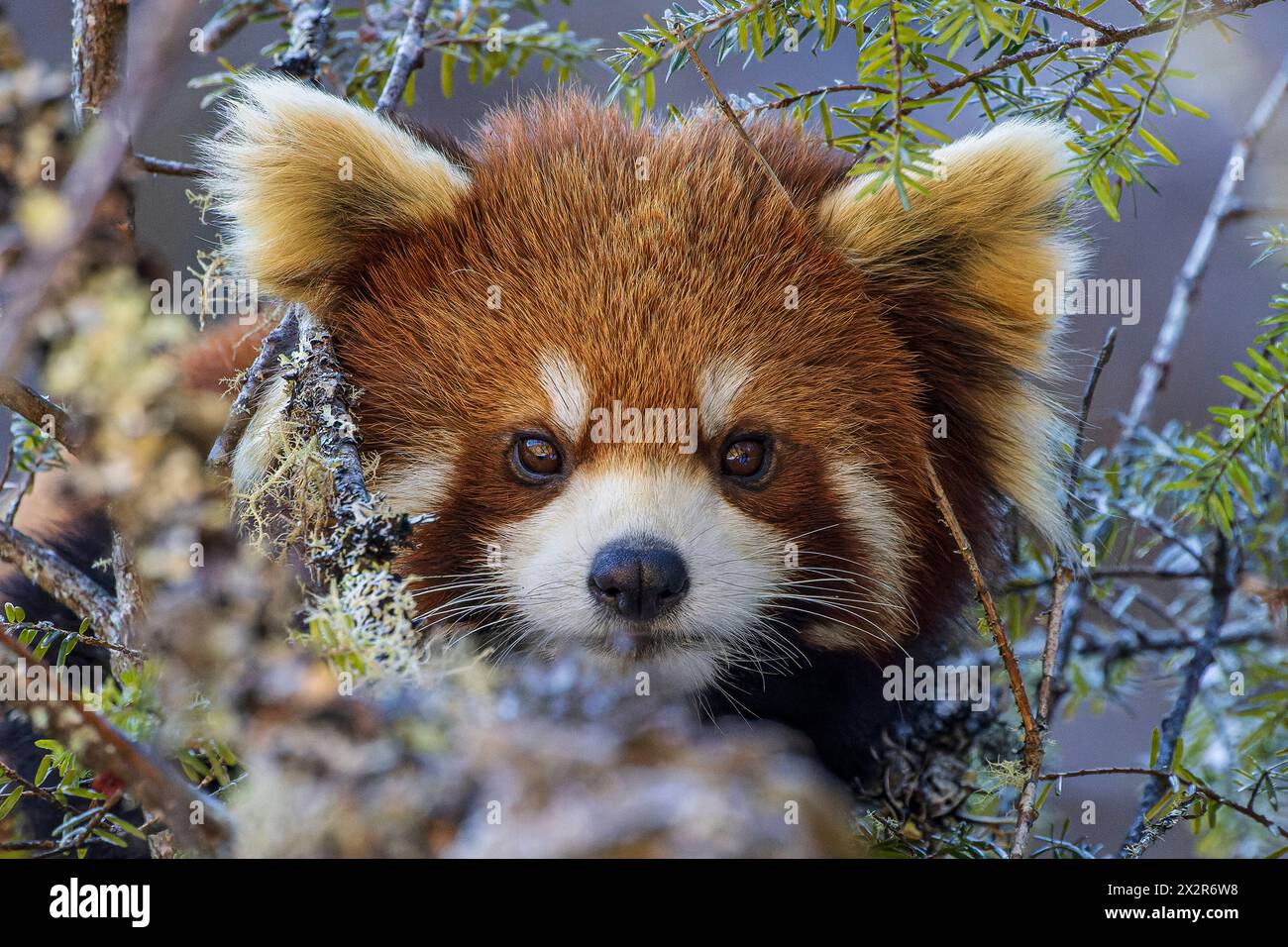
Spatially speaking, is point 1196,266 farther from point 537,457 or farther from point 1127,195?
point 537,457

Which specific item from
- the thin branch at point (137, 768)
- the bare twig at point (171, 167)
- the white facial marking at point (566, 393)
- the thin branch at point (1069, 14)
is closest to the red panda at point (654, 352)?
the white facial marking at point (566, 393)

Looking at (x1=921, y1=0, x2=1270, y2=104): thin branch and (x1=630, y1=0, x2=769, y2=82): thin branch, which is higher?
(x1=630, y1=0, x2=769, y2=82): thin branch

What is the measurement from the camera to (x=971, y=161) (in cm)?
198

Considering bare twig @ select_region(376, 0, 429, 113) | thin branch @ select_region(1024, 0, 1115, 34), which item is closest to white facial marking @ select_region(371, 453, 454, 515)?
bare twig @ select_region(376, 0, 429, 113)

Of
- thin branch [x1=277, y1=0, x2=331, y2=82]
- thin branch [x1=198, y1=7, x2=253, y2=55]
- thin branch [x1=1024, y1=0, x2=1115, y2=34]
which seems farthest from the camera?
thin branch [x1=198, y1=7, x2=253, y2=55]

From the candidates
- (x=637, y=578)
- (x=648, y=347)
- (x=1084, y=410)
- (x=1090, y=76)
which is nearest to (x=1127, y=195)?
(x=1084, y=410)

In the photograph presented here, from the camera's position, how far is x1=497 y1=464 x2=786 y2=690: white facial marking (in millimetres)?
1903

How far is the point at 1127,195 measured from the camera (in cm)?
345

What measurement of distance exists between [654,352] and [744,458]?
0.26m

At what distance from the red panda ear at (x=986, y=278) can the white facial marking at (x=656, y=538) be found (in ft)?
1.68

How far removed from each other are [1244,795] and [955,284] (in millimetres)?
1393

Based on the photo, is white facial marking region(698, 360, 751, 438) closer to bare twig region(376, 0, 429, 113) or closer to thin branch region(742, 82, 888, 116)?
thin branch region(742, 82, 888, 116)

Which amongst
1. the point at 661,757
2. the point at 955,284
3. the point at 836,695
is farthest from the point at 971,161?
the point at 661,757
